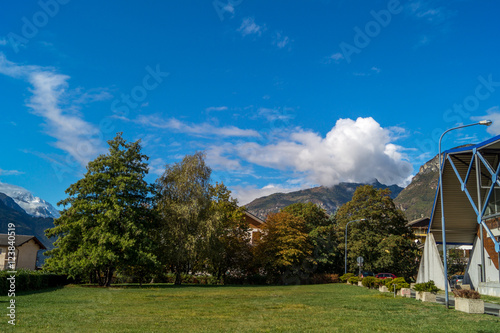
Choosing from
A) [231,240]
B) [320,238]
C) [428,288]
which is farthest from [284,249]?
[428,288]

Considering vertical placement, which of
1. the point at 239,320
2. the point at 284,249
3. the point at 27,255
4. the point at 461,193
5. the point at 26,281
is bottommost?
the point at 27,255

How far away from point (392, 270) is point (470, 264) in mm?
14681

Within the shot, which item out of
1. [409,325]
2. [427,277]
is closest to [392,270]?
[427,277]

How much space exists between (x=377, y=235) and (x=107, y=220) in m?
34.4

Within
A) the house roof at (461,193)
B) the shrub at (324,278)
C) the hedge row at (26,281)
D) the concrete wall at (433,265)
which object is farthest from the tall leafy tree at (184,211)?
the house roof at (461,193)

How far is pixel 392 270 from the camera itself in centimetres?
5128

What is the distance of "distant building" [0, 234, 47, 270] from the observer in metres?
44.9

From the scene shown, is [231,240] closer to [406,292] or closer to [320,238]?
[320,238]

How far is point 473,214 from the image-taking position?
124 feet

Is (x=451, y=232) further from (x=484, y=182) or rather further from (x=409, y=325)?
(x=409, y=325)

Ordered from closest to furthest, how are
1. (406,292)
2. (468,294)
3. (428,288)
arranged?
1. (468,294)
2. (428,288)
3. (406,292)

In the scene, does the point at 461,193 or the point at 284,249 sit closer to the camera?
the point at 461,193

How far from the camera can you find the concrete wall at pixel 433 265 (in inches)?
1309

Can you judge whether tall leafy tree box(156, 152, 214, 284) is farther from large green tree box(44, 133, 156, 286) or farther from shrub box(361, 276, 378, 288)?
shrub box(361, 276, 378, 288)
